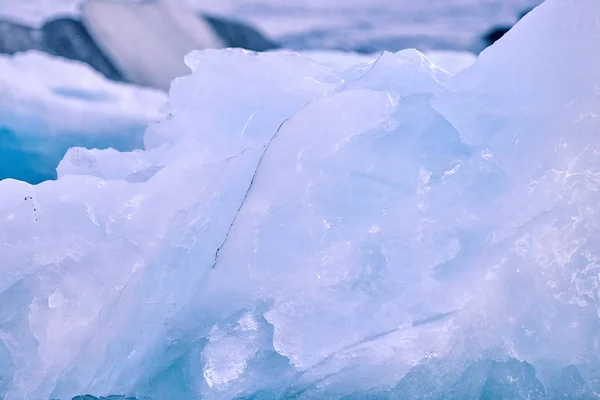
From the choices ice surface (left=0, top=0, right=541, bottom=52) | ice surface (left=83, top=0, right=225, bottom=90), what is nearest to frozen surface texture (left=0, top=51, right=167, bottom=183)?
ice surface (left=83, top=0, right=225, bottom=90)

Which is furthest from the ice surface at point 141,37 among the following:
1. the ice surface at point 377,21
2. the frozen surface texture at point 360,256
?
the frozen surface texture at point 360,256

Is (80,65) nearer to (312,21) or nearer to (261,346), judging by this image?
(312,21)

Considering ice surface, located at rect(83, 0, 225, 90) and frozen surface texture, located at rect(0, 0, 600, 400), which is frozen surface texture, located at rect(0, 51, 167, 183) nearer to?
ice surface, located at rect(83, 0, 225, 90)

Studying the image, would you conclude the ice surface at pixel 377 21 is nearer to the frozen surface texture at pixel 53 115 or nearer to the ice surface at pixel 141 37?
the ice surface at pixel 141 37

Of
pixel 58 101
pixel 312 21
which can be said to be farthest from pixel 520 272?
pixel 312 21

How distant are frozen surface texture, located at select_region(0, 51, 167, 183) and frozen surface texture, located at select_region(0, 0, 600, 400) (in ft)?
17.0

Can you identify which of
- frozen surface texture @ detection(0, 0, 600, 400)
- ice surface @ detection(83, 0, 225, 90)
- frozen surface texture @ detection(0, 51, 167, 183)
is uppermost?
frozen surface texture @ detection(0, 0, 600, 400)

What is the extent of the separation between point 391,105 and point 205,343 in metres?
1.00

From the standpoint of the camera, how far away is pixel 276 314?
93.1 inches

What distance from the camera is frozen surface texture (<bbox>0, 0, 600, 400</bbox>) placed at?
2.31m

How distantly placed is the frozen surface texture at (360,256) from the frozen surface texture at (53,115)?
5173 mm

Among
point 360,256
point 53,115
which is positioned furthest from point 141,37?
point 360,256

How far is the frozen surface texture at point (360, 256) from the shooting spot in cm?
231

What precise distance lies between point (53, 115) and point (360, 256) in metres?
6.30
